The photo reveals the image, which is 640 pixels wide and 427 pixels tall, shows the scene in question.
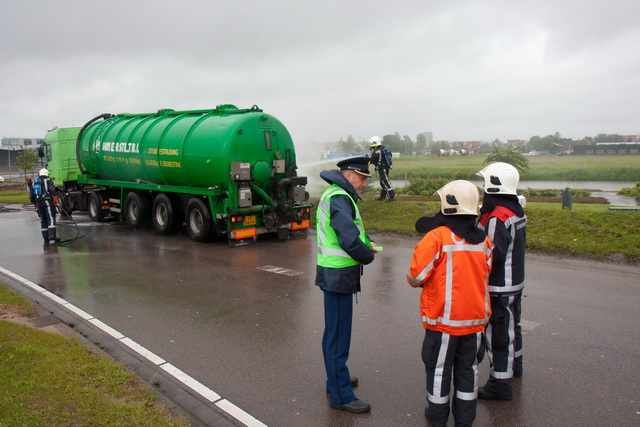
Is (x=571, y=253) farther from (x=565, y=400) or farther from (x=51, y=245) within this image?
(x=51, y=245)

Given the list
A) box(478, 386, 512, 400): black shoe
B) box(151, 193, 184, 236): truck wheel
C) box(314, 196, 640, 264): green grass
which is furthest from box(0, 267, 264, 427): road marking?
box(314, 196, 640, 264): green grass

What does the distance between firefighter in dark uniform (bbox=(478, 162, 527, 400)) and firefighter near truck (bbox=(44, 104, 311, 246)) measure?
784 centimetres

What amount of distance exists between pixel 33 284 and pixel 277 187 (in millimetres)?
5686

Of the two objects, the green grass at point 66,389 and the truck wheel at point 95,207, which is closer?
the green grass at point 66,389

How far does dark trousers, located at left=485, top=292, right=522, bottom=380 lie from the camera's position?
433 centimetres

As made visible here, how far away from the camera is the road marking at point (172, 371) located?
164 inches

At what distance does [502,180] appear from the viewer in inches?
172

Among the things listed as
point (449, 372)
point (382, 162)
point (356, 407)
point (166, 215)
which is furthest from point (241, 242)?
point (449, 372)

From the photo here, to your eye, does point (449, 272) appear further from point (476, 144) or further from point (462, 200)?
point (476, 144)

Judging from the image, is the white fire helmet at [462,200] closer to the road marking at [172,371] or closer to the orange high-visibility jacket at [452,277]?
the orange high-visibility jacket at [452,277]

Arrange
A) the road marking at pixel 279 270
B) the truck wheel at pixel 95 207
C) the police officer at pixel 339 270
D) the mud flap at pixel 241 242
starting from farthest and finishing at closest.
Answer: the truck wheel at pixel 95 207
the mud flap at pixel 241 242
the road marking at pixel 279 270
the police officer at pixel 339 270

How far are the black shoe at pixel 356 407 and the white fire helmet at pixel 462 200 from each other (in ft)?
5.69

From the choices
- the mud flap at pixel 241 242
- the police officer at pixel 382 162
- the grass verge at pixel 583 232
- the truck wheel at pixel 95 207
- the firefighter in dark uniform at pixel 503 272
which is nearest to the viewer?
the firefighter in dark uniform at pixel 503 272

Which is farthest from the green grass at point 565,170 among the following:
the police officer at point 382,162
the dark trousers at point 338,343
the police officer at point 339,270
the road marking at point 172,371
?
the dark trousers at point 338,343
